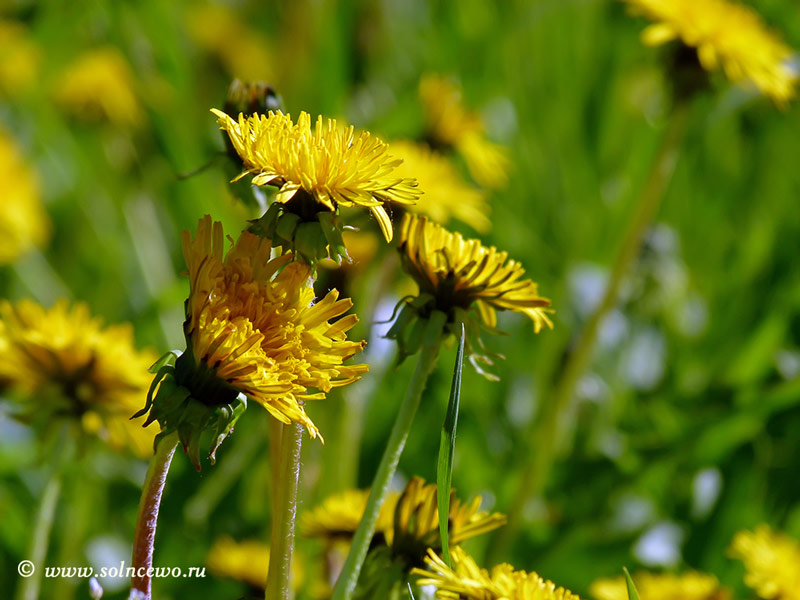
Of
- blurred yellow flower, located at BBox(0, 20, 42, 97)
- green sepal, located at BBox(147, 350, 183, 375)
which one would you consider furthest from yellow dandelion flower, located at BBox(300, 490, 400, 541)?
blurred yellow flower, located at BBox(0, 20, 42, 97)

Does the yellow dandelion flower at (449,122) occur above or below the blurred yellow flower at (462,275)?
above

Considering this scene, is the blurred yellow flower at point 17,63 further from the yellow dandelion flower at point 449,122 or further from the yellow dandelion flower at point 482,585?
the yellow dandelion flower at point 482,585

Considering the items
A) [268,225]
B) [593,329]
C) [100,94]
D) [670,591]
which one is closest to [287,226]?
[268,225]

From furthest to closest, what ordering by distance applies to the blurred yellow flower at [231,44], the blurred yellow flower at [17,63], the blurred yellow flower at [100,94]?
the blurred yellow flower at [231,44] < the blurred yellow flower at [17,63] < the blurred yellow flower at [100,94]

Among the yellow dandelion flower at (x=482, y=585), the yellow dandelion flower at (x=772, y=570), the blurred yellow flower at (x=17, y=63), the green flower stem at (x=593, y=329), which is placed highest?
the blurred yellow flower at (x=17, y=63)

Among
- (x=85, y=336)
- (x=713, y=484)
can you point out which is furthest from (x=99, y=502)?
(x=713, y=484)

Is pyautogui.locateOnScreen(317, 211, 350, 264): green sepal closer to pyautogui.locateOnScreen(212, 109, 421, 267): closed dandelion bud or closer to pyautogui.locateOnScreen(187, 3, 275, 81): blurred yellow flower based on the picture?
pyautogui.locateOnScreen(212, 109, 421, 267): closed dandelion bud

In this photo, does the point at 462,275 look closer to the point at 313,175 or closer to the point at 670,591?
the point at 313,175

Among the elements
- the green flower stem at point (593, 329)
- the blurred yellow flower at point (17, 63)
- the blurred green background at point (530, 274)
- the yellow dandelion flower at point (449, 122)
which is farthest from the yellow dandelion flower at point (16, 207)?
the green flower stem at point (593, 329)
